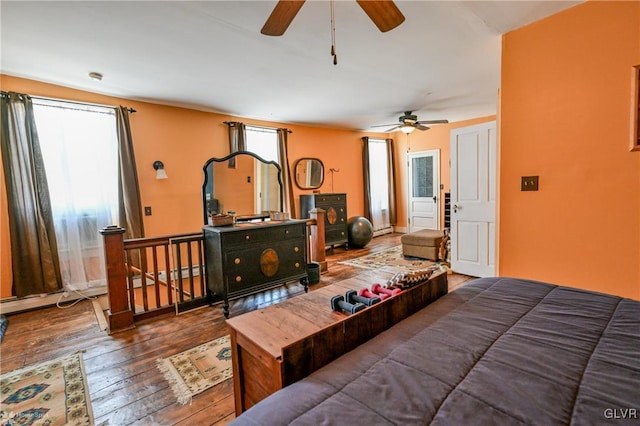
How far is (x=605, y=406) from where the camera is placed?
2.24 ft

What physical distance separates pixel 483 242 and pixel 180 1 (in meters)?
3.83

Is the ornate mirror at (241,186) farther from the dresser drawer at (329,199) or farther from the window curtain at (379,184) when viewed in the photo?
the window curtain at (379,184)

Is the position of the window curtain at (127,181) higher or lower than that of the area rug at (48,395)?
higher

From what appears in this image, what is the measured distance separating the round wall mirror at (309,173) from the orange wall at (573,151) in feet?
12.2

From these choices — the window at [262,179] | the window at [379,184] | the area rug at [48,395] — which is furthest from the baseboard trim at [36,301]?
the window at [379,184]

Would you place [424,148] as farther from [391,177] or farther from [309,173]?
[309,173]

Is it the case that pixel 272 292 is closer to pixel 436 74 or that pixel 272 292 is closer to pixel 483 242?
pixel 483 242

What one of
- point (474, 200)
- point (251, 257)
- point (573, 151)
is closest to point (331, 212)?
point (474, 200)

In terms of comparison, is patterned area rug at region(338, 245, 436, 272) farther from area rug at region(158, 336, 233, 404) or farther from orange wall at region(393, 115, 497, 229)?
area rug at region(158, 336, 233, 404)

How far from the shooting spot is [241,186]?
3797 mm

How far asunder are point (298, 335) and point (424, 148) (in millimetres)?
6462

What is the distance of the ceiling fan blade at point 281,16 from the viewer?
1.51m

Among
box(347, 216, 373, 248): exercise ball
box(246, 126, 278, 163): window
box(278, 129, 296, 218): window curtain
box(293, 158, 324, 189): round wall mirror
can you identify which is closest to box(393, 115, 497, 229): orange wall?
box(347, 216, 373, 248): exercise ball

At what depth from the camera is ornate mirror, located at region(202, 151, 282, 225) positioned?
3566 mm
